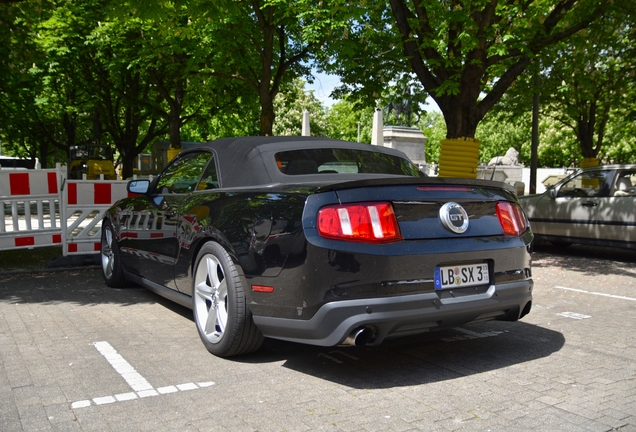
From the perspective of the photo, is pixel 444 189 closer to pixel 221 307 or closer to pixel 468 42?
pixel 221 307

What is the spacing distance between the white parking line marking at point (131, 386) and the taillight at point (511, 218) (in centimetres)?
224

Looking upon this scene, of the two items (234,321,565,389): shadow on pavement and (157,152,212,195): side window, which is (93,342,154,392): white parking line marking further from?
(157,152,212,195): side window

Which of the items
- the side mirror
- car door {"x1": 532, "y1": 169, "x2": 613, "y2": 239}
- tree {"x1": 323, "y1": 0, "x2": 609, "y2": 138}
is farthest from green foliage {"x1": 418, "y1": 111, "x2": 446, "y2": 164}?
the side mirror

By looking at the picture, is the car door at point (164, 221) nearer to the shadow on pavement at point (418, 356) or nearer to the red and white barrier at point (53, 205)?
the shadow on pavement at point (418, 356)

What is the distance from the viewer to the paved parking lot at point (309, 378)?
3.57 m

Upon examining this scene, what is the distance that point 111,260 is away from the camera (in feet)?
24.5

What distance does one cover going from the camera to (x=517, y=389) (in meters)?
4.09

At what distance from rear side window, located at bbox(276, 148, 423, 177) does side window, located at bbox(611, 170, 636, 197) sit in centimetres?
671

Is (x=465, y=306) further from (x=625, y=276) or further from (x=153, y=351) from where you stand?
(x=625, y=276)

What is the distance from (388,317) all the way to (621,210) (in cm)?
839

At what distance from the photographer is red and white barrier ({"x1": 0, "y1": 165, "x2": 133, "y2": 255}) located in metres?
9.21

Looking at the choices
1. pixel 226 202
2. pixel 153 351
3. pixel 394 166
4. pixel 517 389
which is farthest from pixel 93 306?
pixel 517 389

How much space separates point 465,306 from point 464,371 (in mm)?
517

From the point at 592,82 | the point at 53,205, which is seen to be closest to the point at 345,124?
the point at 592,82
